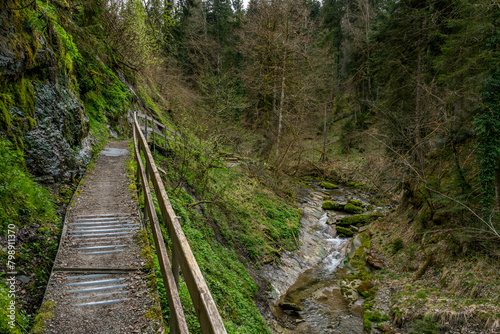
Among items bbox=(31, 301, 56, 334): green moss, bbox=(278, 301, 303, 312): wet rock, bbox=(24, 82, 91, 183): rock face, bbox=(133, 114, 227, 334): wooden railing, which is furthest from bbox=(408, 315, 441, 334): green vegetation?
bbox=(24, 82, 91, 183): rock face

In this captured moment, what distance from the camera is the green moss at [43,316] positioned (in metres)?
3.04

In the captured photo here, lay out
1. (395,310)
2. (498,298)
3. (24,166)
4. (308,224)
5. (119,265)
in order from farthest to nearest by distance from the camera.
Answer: (308,224), (395,310), (498,298), (24,166), (119,265)

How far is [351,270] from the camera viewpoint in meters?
11.5

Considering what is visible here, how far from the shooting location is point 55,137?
6500 millimetres

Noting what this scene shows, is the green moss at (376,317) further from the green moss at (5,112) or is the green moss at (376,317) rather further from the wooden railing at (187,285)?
the green moss at (5,112)

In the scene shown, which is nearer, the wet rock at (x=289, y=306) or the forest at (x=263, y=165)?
the forest at (x=263, y=165)

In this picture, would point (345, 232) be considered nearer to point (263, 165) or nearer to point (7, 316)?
point (263, 165)

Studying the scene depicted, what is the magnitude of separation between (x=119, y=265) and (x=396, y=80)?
60.2 feet

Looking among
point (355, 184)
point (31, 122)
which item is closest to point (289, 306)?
point (31, 122)

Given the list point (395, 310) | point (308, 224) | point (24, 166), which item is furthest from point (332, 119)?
point (24, 166)

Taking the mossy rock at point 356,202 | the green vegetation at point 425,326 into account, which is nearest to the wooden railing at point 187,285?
the green vegetation at point 425,326

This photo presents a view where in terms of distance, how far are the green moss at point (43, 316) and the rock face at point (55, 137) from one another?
3280 millimetres

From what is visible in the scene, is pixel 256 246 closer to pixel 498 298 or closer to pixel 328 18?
pixel 498 298

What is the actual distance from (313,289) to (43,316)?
8760 millimetres
